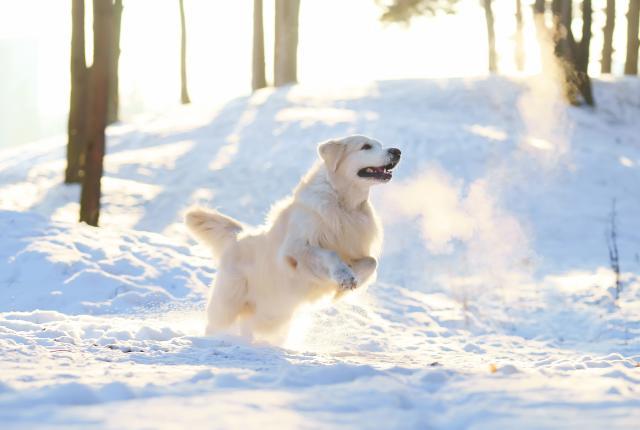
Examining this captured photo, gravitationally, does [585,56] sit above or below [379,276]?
above

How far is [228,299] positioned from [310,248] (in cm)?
108

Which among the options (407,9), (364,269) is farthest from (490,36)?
(364,269)

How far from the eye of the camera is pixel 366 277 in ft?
19.3

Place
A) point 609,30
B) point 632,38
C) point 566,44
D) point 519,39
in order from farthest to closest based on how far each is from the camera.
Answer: point 519,39, point 609,30, point 632,38, point 566,44

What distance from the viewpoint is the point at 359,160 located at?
601 centimetres

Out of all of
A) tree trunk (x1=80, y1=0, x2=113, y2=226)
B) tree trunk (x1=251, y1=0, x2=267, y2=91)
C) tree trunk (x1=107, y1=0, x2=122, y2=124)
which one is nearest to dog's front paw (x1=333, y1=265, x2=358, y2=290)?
tree trunk (x1=80, y1=0, x2=113, y2=226)

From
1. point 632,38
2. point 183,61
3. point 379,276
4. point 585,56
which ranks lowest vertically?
point 379,276

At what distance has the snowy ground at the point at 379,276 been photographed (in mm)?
3436

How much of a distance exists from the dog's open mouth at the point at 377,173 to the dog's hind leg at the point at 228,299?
4.47 ft

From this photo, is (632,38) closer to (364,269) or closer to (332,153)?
(332,153)

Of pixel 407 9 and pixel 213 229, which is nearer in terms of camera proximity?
pixel 213 229

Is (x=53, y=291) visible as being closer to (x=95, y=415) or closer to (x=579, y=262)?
(x=95, y=415)

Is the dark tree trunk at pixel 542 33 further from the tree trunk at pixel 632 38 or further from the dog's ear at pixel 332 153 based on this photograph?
the dog's ear at pixel 332 153

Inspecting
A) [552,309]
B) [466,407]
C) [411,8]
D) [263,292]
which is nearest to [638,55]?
[411,8]
